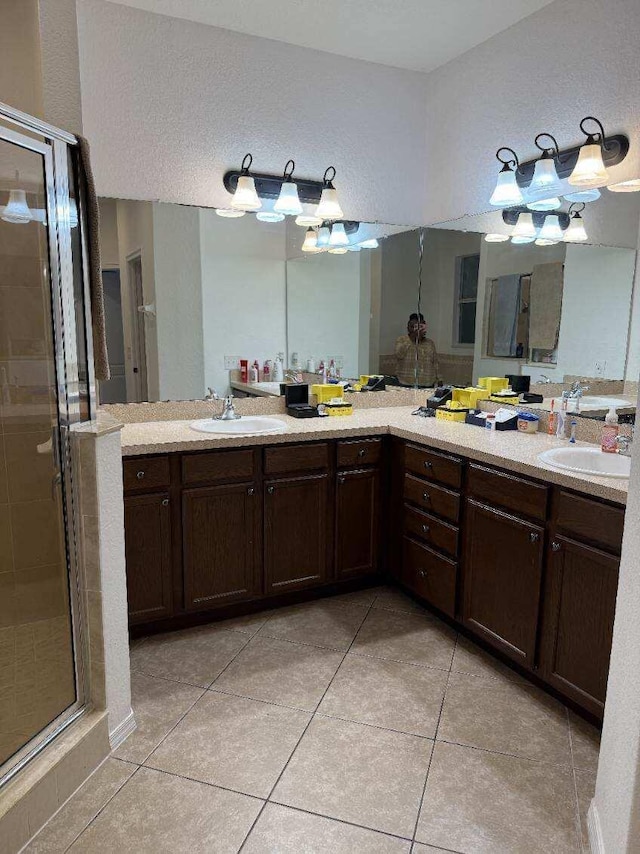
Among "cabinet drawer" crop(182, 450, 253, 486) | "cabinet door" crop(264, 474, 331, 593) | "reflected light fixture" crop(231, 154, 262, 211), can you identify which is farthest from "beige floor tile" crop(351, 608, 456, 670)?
"reflected light fixture" crop(231, 154, 262, 211)

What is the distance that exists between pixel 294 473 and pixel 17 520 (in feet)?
3.89

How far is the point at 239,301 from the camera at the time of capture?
314cm

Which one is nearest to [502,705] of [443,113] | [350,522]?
[350,522]

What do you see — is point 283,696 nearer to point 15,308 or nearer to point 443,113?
point 15,308

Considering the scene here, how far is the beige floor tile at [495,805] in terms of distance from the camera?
1614 millimetres

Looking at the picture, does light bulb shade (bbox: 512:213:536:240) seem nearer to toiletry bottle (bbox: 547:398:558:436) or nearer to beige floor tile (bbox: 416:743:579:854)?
toiletry bottle (bbox: 547:398:558:436)

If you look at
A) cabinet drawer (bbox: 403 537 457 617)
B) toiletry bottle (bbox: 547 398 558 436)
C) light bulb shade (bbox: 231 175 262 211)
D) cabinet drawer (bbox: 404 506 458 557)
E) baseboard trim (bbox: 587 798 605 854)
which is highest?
light bulb shade (bbox: 231 175 262 211)

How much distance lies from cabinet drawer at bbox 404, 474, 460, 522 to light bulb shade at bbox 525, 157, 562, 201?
1.50 metres

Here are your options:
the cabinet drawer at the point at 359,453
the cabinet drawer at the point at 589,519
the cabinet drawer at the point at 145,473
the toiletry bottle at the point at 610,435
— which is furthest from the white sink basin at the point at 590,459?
the cabinet drawer at the point at 145,473

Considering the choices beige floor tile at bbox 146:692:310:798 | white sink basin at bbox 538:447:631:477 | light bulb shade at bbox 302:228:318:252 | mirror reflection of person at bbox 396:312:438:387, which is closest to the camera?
beige floor tile at bbox 146:692:310:798

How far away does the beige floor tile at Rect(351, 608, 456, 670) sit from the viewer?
2.51m

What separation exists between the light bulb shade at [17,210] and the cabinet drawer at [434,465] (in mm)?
1845

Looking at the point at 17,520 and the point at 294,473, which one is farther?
the point at 294,473

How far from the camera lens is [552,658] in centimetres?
213
